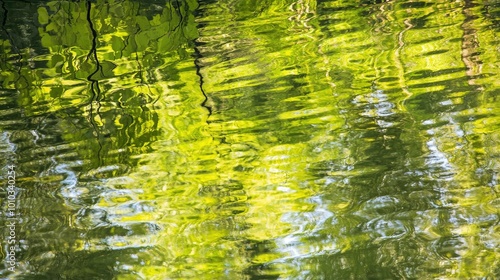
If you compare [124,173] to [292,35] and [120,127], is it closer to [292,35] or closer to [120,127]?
[120,127]

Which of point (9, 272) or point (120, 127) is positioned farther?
point (120, 127)

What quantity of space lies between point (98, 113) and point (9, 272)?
194 cm

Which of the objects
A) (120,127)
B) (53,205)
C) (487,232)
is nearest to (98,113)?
(120,127)

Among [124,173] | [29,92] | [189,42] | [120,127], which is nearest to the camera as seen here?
[124,173]

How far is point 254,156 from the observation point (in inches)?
A: 135

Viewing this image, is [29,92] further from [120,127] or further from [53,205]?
[53,205]

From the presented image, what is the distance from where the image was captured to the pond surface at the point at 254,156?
99.0 inches

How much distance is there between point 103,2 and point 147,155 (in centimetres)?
474

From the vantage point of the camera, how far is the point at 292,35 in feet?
20.0

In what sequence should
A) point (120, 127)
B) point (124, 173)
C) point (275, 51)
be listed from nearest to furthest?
point (124, 173)
point (120, 127)
point (275, 51)

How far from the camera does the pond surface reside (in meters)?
2.52

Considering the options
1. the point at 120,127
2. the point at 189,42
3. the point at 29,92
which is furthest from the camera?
the point at 189,42

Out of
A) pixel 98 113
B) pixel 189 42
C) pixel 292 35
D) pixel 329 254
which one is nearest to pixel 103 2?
pixel 189 42

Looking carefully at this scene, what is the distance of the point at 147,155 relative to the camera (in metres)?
3.57
